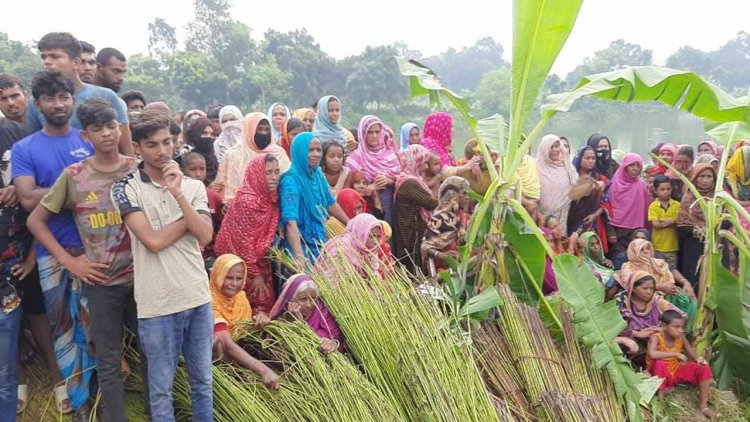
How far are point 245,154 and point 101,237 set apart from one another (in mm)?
1794

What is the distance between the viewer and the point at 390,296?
2.46m

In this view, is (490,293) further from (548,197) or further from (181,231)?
(548,197)

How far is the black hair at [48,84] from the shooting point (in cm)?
220

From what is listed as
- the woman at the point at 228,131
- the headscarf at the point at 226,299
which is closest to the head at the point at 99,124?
the headscarf at the point at 226,299

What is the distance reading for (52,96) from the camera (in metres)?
2.21

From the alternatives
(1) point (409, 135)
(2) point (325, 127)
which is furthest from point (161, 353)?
(1) point (409, 135)

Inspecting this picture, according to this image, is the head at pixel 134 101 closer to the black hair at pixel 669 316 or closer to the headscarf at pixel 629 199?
the black hair at pixel 669 316

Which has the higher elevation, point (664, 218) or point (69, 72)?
point (69, 72)

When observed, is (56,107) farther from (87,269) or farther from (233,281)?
(233,281)

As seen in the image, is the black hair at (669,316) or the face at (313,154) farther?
the face at (313,154)

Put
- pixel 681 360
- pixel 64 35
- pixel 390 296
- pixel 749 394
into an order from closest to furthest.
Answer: pixel 390 296 → pixel 64 35 → pixel 681 360 → pixel 749 394

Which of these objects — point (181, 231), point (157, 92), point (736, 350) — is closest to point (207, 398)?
point (181, 231)

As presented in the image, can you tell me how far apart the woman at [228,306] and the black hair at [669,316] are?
2.41 metres

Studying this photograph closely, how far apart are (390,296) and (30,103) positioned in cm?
193
